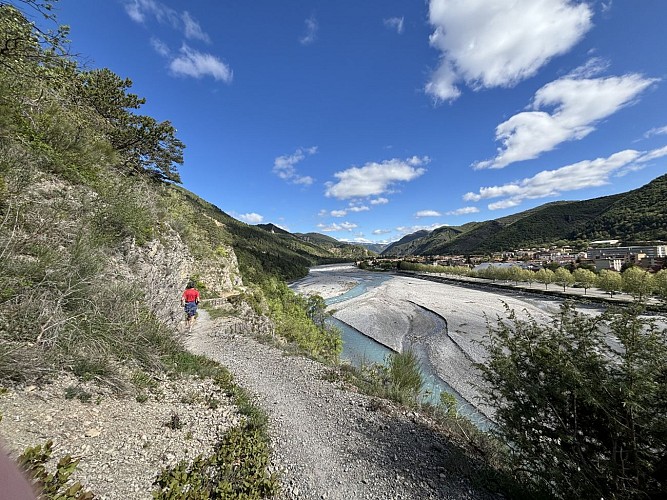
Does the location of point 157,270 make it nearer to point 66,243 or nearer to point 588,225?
point 66,243

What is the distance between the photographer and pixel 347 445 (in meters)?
5.64

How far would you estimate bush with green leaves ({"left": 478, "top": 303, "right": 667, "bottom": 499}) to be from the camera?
12.1 feet

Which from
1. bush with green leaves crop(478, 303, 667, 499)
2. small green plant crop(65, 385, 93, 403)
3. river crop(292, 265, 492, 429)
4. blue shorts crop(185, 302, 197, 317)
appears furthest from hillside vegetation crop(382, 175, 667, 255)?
small green plant crop(65, 385, 93, 403)

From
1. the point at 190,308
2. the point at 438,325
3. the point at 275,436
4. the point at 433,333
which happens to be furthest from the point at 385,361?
the point at 438,325

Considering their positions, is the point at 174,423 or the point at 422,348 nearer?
the point at 174,423

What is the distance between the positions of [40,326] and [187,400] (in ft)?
9.21

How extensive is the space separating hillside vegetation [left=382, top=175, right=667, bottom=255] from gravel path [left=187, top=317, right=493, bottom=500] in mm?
117916

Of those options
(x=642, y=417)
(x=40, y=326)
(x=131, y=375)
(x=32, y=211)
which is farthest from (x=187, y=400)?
(x=642, y=417)

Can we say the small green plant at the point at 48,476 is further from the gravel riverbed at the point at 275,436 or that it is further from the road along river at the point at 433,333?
the road along river at the point at 433,333

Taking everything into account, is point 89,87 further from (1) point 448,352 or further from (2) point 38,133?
(1) point 448,352

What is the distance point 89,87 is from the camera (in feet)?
41.1

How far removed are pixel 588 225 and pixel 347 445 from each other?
160076 millimetres

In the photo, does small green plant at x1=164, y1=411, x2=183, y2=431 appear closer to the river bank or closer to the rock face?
the rock face

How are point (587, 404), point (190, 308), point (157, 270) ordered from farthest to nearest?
1. point (190, 308)
2. point (157, 270)
3. point (587, 404)
